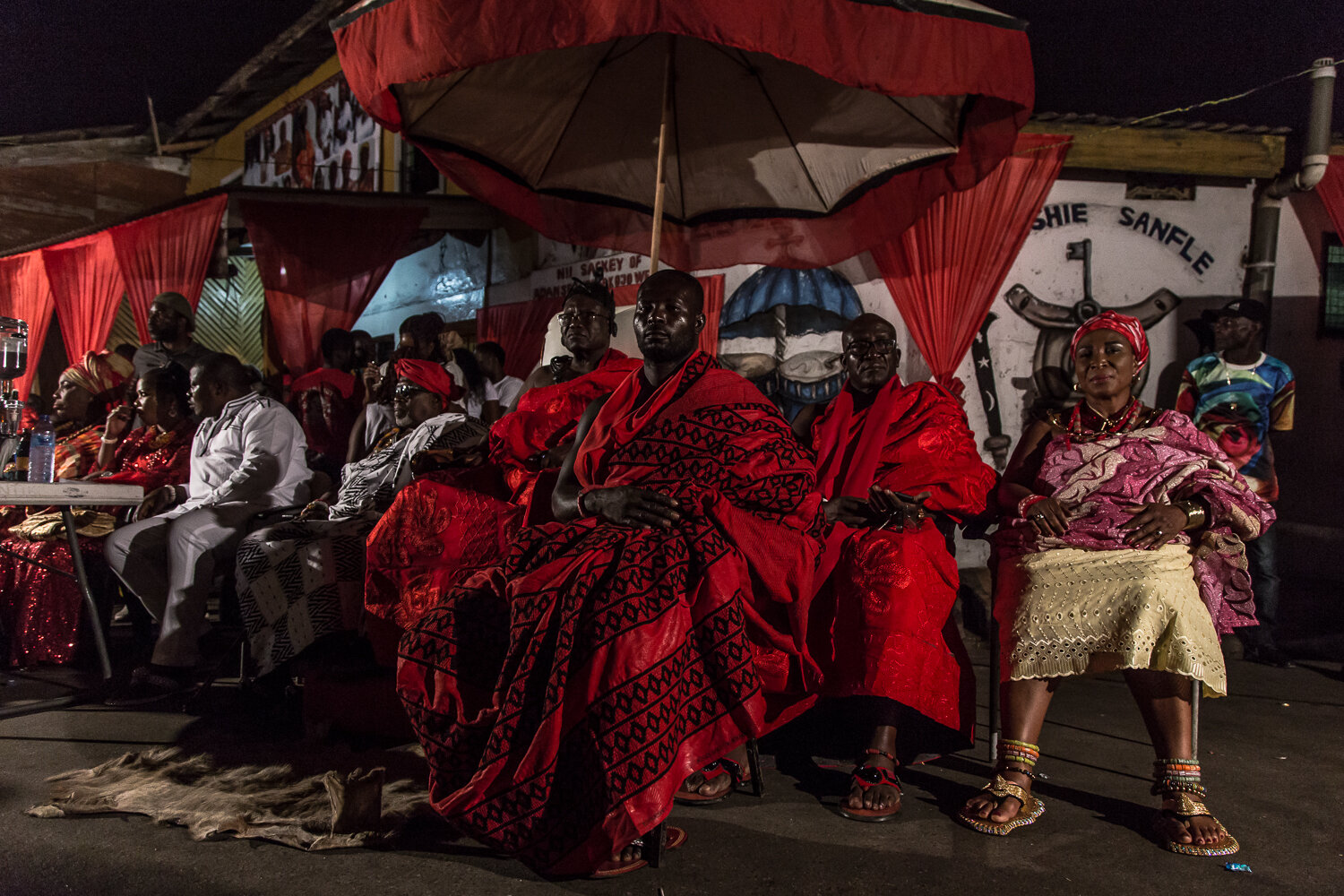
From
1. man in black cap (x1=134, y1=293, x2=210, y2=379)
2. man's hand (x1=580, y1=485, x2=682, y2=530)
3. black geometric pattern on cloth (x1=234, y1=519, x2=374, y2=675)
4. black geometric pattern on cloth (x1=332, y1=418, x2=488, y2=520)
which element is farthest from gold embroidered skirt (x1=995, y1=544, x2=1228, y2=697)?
man in black cap (x1=134, y1=293, x2=210, y2=379)

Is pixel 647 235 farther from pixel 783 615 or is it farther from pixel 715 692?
pixel 715 692

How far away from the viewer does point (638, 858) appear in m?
2.46

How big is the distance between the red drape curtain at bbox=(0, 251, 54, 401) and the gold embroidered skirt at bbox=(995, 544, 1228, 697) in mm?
13120

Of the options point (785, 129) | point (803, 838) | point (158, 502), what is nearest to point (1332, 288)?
point (785, 129)

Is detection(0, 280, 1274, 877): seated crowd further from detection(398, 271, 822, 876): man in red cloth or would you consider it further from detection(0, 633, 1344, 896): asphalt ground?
detection(0, 633, 1344, 896): asphalt ground

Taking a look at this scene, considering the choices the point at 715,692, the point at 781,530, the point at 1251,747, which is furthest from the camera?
the point at 1251,747

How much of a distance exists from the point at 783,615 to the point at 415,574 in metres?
1.51

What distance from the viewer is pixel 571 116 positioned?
14.7 ft

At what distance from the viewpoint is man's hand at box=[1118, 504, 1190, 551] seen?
2.87 metres

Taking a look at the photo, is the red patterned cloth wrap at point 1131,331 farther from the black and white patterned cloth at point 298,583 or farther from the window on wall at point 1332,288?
Answer: the window on wall at point 1332,288

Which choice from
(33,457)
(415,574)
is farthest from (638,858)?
(33,457)

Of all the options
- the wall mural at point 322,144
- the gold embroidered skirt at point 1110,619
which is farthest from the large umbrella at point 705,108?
the wall mural at point 322,144

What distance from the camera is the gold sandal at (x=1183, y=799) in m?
2.62

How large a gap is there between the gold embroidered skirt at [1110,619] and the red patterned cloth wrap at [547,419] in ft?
5.83
